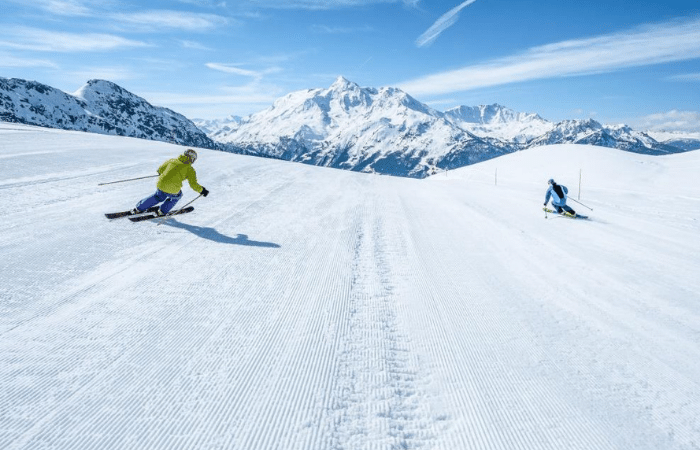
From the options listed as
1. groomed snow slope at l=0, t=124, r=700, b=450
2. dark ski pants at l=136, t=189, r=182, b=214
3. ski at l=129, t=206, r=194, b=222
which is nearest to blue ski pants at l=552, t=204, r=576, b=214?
groomed snow slope at l=0, t=124, r=700, b=450

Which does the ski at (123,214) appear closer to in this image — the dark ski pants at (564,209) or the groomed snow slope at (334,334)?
the groomed snow slope at (334,334)

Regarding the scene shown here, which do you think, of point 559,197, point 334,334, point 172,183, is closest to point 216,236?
point 172,183

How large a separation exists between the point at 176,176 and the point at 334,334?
6.53 metres

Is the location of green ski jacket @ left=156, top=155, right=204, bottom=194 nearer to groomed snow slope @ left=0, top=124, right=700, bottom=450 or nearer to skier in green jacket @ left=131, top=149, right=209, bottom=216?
skier in green jacket @ left=131, top=149, right=209, bottom=216

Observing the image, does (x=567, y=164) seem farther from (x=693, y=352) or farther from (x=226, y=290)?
(x=226, y=290)

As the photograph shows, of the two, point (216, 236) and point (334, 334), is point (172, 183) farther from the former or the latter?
point (334, 334)

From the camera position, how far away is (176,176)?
8898 millimetres

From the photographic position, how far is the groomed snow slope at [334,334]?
2.99 meters

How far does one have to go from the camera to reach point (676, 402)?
3410mm

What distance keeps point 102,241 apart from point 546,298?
7588mm

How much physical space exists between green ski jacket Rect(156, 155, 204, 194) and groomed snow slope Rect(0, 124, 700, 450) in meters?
0.79

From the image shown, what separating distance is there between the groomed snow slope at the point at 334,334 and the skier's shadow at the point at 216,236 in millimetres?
76

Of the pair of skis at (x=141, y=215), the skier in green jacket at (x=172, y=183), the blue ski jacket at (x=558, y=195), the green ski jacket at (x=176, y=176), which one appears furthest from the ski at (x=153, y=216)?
the blue ski jacket at (x=558, y=195)

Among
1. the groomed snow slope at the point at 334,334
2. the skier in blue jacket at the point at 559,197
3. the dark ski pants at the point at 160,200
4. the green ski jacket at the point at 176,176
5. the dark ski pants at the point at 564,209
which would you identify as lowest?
the groomed snow slope at the point at 334,334
